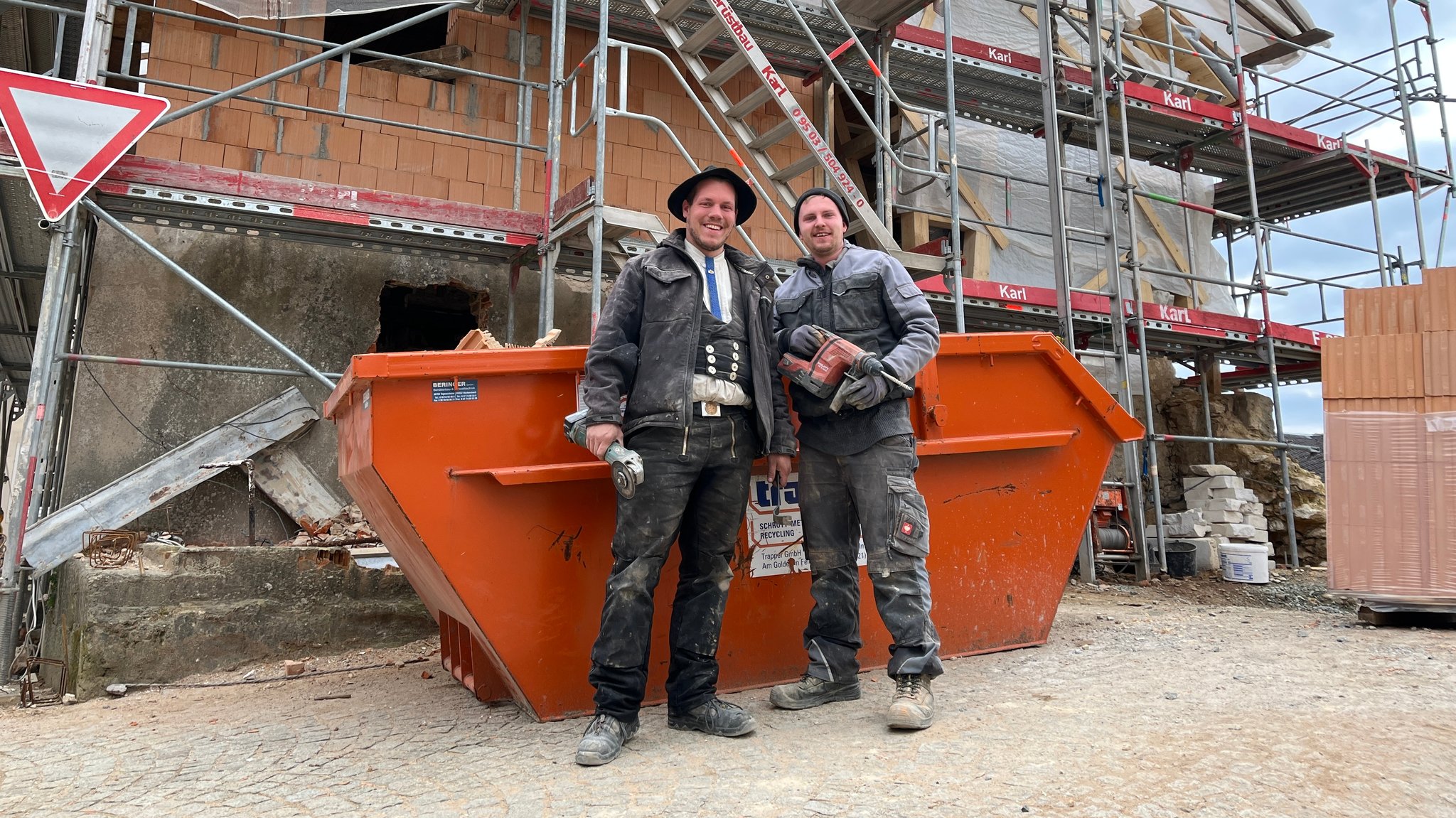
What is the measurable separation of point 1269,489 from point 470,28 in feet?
30.8

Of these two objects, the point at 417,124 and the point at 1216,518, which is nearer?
the point at 417,124

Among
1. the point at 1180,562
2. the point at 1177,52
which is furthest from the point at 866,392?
the point at 1177,52

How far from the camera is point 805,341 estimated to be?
10.7 ft

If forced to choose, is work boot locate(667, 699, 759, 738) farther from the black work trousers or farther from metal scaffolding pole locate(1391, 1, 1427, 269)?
metal scaffolding pole locate(1391, 1, 1427, 269)

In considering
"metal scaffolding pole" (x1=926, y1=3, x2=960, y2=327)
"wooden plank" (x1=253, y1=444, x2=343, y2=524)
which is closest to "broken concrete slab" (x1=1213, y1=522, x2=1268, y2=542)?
"metal scaffolding pole" (x1=926, y1=3, x2=960, y2=327)

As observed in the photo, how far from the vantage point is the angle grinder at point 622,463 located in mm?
2742

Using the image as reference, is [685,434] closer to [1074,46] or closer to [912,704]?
[912,704]

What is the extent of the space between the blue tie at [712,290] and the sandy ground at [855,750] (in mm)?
1455

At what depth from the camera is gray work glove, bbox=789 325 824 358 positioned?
323 cm

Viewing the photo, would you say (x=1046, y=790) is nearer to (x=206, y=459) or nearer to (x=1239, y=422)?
(x=206, y=459)

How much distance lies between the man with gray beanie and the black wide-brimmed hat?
26 centimetres

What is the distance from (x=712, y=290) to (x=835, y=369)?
534mm

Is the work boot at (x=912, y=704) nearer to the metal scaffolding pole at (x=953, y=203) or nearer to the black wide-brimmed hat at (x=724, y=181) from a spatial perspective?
the black wide-brimmed hat at (x=724, y=181)

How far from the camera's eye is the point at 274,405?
18.2ft
